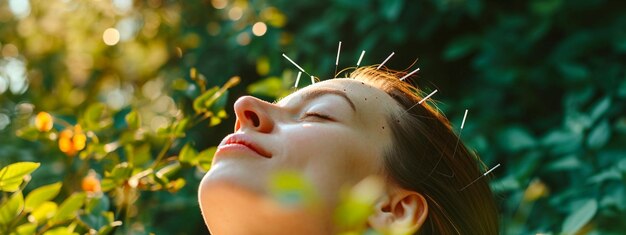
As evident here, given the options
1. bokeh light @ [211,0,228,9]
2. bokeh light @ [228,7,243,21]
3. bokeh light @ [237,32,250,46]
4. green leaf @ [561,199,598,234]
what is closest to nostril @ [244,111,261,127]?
green leaf @ [561,199,598,234]

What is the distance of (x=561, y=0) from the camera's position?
2541mm

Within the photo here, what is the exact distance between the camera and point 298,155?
1260mm

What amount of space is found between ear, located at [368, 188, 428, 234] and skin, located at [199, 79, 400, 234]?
0.15ft

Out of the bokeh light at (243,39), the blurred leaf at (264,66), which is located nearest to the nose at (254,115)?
the blurred leaf at (264,66)

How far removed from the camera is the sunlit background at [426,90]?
1.86m

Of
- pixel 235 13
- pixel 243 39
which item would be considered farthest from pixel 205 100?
pixel 235 13

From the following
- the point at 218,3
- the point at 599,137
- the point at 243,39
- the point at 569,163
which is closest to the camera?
the point at 569,163

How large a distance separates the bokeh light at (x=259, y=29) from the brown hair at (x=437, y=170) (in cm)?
136

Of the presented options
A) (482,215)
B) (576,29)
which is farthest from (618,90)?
(482,215)

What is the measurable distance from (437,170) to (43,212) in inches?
25.0

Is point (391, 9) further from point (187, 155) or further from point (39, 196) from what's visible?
point (39, 196)

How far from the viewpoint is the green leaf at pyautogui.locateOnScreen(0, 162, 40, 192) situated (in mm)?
1193

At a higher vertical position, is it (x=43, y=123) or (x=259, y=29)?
(x=43, y=123)

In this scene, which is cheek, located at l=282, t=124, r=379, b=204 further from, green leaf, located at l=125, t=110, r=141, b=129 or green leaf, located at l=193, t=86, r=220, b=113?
green leaf, located at l=125, t=110, r=141, b=129
